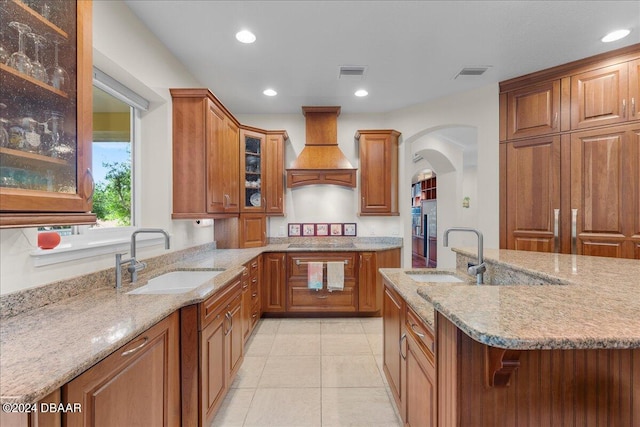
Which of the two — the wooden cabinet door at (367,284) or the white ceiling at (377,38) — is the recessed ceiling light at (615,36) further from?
the wooden cabinet door at (367,284)

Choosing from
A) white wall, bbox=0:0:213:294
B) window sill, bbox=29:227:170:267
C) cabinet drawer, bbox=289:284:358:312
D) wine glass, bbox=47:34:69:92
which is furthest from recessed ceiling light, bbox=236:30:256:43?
cabinet drawer, bbox=289:284:358:312

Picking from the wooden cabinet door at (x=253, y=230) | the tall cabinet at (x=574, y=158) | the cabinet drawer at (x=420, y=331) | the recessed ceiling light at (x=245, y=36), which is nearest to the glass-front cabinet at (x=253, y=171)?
the wooden cabinet door at (x=253, y=230)

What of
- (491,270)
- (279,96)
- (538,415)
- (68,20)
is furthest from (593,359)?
(279,96)

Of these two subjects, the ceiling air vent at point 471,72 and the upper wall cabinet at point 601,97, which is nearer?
the upper wall cabinet at point 601,97

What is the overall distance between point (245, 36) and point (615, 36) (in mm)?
3044

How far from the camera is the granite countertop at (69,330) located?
73 cm

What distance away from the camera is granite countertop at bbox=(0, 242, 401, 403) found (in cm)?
73

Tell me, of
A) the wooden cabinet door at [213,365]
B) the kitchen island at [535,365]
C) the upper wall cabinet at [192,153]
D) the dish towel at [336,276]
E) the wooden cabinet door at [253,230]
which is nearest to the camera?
the kitchen island at [535,365]

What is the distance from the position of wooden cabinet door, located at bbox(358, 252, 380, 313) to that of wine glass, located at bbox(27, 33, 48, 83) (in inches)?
121

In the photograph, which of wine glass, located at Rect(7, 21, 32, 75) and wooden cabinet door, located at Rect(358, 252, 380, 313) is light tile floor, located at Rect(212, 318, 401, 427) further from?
wine glass, located at Rect(7, 21, 32, 75)

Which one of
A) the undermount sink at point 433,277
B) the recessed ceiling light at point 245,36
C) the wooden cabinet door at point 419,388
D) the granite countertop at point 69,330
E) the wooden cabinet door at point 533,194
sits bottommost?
the wooden cabinet door at point 419,388

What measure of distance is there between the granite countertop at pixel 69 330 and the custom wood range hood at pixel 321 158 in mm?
2178

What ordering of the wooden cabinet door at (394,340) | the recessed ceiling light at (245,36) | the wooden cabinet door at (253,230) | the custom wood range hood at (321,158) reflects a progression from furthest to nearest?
the custom wood range hood at (321,158), the wooden cabinet door at (253,230), the recessed ceiling light at (245,36), the wooden cabinet door at (394,340)

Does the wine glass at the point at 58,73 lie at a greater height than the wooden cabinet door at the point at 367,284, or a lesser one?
greater
